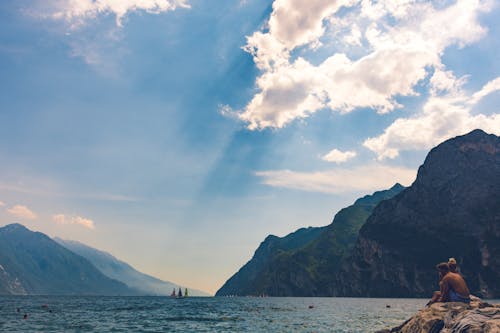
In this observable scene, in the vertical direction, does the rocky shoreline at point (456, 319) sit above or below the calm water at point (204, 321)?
above

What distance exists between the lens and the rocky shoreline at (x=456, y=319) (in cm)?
1495

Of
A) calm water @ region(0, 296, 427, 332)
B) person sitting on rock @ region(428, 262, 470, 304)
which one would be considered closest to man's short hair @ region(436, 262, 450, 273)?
person sitting on rock @ region(428, 262, 470, 304)

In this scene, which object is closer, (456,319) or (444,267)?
(456,319)

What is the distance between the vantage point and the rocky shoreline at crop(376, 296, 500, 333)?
49.0 ft

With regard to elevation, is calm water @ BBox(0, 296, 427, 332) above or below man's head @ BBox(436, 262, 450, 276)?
below

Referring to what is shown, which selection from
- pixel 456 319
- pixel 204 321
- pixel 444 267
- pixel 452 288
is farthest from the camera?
pixel 204 321

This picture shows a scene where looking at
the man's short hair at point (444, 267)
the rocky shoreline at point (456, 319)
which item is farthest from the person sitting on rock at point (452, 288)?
the rocky shoreline at point (456, 319)

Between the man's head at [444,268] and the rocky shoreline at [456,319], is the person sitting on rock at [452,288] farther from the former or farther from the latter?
the rocky shoreline at [456,319]

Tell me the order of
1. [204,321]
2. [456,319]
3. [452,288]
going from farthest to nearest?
[204,321] → [452,288] → [456,319]

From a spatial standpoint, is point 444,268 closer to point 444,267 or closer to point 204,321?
point 444,267

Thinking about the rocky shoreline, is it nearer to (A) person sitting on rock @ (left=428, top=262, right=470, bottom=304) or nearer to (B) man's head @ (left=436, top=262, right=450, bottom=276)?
(A) person sitting on rock @ (left=428, top=262, right=470, bottom=304)

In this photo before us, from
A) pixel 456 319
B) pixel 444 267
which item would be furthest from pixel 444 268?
pixel 456 319

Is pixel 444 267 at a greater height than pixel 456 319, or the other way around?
pixel 444 267

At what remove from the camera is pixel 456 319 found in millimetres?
17641
